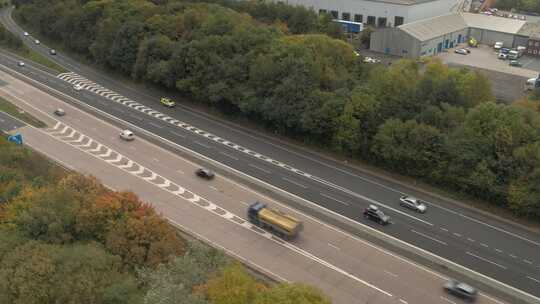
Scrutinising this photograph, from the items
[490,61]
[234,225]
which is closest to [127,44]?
[234,225]

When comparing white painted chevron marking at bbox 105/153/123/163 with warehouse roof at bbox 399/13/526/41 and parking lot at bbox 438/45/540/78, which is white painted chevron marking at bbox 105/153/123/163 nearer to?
warehouse roof at bbox 399/13/526/41

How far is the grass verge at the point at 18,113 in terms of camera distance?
60.4 m

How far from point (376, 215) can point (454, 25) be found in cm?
8049

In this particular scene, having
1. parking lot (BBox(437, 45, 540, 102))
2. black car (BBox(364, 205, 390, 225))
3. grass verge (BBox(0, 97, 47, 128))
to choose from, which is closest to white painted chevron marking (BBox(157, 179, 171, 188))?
black car (BBox(364, 205, 390, 225))

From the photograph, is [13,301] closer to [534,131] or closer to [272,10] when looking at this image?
[534,131]

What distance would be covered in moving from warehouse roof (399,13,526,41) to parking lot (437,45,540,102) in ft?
16.2

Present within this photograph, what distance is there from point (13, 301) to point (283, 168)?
2903 centimetres

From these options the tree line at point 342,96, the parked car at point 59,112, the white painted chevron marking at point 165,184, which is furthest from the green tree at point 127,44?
the white painted chevron marking at point 165,184

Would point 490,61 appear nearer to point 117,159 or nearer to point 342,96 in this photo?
point 342,96

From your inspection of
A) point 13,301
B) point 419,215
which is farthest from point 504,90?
point 13,301

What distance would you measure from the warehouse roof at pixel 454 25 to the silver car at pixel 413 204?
58070 millimetres

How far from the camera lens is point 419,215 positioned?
143ft

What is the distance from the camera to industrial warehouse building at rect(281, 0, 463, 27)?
10656 cm

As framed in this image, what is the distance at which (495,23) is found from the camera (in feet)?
354
